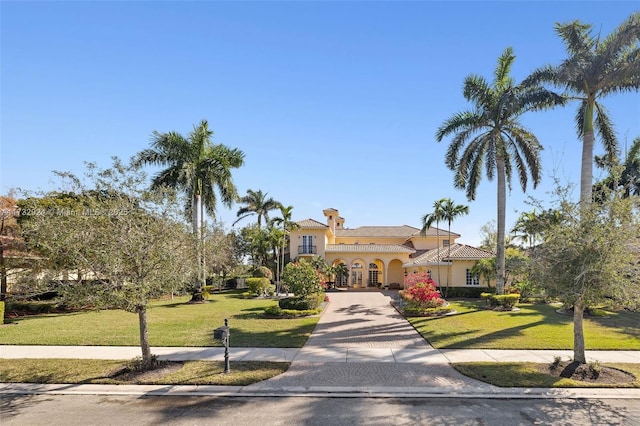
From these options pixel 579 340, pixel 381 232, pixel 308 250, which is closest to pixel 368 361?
pixel 579 340

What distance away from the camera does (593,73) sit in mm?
16797

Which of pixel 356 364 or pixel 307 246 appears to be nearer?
pixel 356 364

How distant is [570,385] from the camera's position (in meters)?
8.15

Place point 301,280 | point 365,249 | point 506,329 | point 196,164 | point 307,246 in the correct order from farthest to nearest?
point 365,249 < point 307,246 < point 196,164 < point 301,280 < point 506,329

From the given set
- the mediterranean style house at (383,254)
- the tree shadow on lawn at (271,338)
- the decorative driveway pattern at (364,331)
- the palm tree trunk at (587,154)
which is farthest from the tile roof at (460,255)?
the tree shadow on lawn at (271,338)

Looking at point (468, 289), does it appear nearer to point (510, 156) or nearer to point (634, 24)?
point (510, 156)

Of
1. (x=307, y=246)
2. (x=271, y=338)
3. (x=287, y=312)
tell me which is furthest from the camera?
(x=307, y=246)

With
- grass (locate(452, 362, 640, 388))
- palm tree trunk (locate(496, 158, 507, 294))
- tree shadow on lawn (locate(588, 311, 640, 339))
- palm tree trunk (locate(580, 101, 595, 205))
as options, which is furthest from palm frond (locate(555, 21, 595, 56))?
grass (locate(452, 362, 640, 388))

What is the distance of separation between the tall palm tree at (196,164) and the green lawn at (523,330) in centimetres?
1694

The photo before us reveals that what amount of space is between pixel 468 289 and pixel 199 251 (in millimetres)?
26091

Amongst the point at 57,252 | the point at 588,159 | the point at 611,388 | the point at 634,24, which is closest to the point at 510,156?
the point at 588,159

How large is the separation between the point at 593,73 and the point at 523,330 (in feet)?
39.3

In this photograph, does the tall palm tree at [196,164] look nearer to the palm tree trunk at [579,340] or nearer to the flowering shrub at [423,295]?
the flowering shrub at [423,295]

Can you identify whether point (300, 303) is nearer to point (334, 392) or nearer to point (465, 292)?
point (334, 392)
